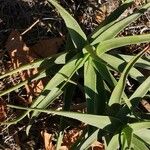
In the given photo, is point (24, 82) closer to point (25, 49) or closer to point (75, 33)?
point (75, 33)

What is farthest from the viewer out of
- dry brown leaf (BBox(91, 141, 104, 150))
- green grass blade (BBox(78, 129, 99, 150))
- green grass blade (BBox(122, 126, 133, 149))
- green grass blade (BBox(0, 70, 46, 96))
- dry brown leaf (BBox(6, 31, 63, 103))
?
dry brown leaf (BBox(6, 31, 63, 103))

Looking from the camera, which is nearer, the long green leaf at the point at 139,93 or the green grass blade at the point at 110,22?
the long green leaf at the point at 139,93

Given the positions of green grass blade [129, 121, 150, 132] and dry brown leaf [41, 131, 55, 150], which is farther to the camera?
dry brown leaf [41, 131, 55, 150]

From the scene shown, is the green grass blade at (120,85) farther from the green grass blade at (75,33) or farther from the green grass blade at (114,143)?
the green grass blade at (75,33)

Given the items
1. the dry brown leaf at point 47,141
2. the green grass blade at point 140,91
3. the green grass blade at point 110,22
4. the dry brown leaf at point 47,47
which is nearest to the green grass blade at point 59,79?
the green grass blade at point 110,22

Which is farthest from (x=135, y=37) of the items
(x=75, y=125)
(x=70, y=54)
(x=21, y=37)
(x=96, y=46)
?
(x=21, y=37)

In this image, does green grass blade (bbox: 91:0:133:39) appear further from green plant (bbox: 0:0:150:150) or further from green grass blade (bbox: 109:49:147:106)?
green grass blade (bbox: 109:49:147:106)

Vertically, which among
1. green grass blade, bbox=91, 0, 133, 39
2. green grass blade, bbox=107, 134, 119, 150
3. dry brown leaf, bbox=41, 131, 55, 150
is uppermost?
green grass blade, bbox=91, 0, 133, 39

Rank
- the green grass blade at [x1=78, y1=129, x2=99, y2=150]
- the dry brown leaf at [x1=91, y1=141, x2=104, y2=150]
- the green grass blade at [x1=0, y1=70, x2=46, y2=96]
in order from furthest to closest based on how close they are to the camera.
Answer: the dry brown leaf at [x1=91, y1=141, x2=104, y2=150] < the green grass blade at [x1=0, y1=70, x2=46, y2=96] < the green grass blade at [x1=78, y1=129, x2=99, y2=150]

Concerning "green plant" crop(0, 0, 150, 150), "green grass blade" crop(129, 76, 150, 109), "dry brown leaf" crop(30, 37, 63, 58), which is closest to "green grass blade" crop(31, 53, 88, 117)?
"green plant" crop(0, 0, 150, 150)
